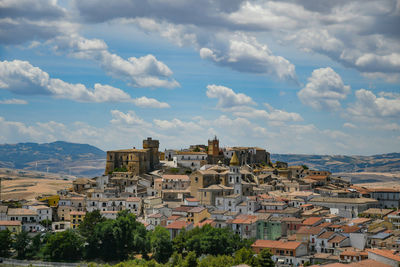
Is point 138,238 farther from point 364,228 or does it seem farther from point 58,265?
point 364,228

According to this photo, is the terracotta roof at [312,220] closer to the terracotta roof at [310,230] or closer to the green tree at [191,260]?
the terracotta roof at [310,230]

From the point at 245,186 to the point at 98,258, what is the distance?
857 inches

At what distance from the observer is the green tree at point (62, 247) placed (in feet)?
215

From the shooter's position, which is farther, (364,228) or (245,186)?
(245,186)

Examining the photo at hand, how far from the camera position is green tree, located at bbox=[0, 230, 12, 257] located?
66375mm

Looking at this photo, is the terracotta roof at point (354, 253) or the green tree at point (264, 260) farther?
the terracotta roof at point (354, 253)

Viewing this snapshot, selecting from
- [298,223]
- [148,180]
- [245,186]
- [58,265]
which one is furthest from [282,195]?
[58,265]

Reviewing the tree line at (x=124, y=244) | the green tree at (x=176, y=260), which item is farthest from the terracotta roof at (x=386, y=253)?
the green tree at (x=176, y=260)

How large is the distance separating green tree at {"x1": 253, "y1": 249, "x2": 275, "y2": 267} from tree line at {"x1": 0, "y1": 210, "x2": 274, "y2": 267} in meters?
2.04

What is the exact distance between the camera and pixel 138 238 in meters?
65.8

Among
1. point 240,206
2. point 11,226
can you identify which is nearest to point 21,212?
point 11,226

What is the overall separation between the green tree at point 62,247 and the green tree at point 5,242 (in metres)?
4.65

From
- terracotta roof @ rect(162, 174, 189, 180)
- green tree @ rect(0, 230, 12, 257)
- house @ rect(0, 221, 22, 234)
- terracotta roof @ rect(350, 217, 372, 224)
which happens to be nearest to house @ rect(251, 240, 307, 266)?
terracotta roof @ rect(350, 217, 372, 224)

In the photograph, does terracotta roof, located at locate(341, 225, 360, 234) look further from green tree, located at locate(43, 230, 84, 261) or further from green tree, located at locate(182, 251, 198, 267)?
green tree, located at locate(43, 230, 84, 261)
